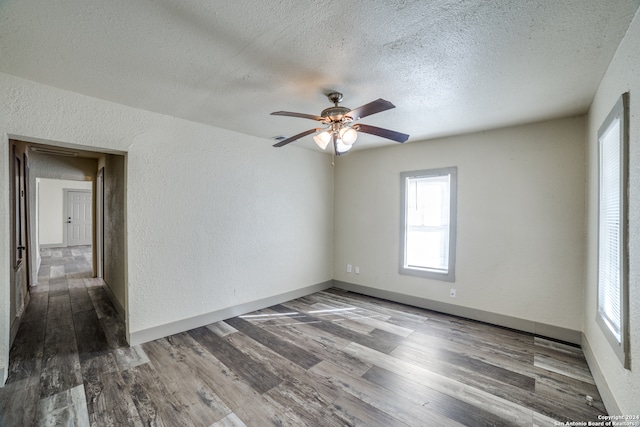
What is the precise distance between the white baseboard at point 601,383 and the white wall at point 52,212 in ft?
44.1

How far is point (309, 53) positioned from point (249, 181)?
232 cm

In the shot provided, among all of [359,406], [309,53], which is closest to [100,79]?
[309,53]

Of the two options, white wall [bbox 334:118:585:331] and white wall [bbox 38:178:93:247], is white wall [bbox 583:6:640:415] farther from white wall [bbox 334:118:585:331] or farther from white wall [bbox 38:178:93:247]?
white wall [bbox 38:178:93:247]

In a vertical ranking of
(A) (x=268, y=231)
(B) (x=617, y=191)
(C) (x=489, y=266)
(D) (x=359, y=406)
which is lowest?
(D) (x=359, y=406)

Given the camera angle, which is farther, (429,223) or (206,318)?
(429,223)

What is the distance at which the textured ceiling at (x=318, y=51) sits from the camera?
1434mm

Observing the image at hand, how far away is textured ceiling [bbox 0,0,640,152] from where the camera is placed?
1434 millimetres

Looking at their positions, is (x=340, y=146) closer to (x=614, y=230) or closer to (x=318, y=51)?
(x=318, y=51)

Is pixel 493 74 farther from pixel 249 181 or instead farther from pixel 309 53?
pixel 249 181

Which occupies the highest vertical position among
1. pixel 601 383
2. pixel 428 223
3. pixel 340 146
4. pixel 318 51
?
pixel 318 51

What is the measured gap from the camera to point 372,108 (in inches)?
72.6

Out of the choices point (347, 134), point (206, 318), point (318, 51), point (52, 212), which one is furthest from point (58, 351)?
point (52, 212)

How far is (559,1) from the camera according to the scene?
136 centimetres

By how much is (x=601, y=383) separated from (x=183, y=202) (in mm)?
4218
